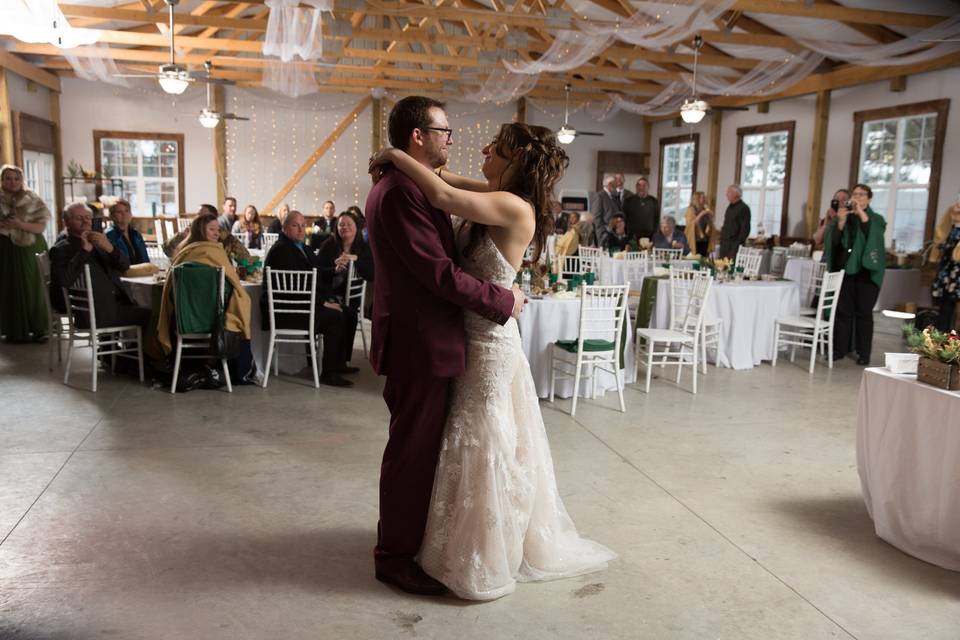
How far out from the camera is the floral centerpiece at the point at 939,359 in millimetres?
3092

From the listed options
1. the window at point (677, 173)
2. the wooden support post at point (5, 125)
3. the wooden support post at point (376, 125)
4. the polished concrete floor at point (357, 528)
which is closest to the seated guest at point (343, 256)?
the polished concrete floor at point (357, 528)

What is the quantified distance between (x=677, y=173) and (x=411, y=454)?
1501 centimetres

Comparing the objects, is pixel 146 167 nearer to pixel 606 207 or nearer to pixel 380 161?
pixel 606 207

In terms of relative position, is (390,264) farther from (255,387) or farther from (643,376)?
(643,376)

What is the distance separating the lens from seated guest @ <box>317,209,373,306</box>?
6480 millimetres

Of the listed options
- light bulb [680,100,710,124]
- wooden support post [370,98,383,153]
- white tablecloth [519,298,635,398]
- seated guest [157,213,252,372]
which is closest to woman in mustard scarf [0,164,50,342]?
seated guest [157,213,252,372]

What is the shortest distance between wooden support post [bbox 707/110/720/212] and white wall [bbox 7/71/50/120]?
12.1 m

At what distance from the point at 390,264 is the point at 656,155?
15.5 m

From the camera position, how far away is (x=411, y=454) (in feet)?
9.05

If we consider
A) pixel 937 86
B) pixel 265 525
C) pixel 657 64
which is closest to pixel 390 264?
pixel 265 525

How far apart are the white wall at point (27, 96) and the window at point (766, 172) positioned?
40.6 feet

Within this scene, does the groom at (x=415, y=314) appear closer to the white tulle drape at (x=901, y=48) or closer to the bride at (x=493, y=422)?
the bride at (x=493, y=422)

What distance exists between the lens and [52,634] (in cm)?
252

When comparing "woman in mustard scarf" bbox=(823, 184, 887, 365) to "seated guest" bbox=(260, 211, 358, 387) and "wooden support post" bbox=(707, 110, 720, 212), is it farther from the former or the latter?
"wooden support post" bbox=(707, 110, 720, 212)
